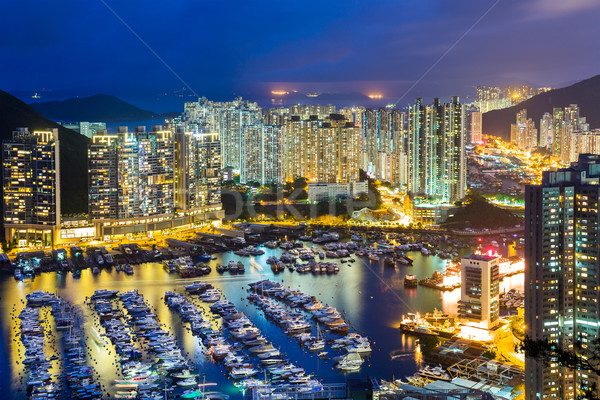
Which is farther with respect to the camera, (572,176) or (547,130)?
(547,130)

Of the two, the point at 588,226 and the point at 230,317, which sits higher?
the point at 588,226

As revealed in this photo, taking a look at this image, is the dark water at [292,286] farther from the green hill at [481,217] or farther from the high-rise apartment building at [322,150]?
the high-rise apartment building at [322,150]

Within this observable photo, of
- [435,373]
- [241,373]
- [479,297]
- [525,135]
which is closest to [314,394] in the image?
[241,373]

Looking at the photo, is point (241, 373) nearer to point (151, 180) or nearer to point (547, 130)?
point (151, 180)

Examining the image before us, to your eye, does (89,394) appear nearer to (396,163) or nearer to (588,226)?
(588,226)

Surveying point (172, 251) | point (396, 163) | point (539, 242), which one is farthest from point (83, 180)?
point (539, 242)

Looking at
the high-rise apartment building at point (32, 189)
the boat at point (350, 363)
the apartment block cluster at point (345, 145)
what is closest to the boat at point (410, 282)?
the boat at point (350, 363)
